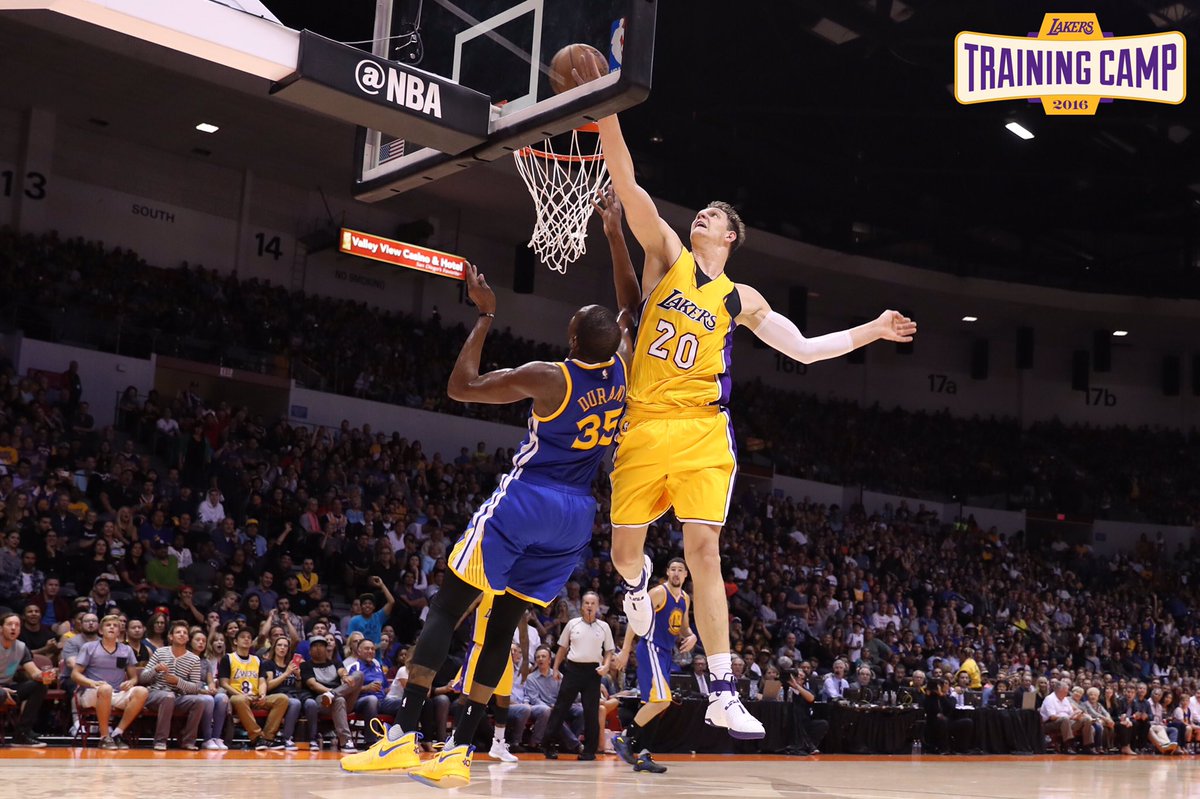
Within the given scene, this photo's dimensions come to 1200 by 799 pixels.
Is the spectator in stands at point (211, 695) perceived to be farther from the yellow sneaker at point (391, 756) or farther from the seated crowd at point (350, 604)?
the yellow sneaker at point (391, 756)

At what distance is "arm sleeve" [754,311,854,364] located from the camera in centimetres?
593

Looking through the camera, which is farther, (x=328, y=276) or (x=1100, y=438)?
(x=1100, y=438)

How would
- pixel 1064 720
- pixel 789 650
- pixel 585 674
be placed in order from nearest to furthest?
pixel 585 674, pixel 789 650, pixel 1064 720

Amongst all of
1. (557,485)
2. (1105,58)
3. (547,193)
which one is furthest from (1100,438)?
(557,485)

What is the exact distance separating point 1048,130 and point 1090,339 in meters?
11.6

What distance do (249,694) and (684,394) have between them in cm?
635

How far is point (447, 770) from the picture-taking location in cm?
489

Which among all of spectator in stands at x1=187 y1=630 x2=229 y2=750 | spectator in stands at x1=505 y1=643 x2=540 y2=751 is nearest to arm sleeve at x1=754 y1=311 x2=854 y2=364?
spectator in stands at x1=505 y1=643 x2=540 y2=751

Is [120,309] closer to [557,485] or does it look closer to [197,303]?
[197,303]

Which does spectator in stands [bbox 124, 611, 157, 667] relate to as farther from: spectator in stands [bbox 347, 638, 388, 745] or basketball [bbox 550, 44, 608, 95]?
basketball [bbox 550, 44, 608, 95]

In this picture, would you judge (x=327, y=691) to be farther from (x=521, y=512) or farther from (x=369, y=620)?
(x=521, y=512)

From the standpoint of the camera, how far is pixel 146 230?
72.4ft

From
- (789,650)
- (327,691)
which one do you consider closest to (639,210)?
(327,691)

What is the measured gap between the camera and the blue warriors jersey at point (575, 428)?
5.33m
